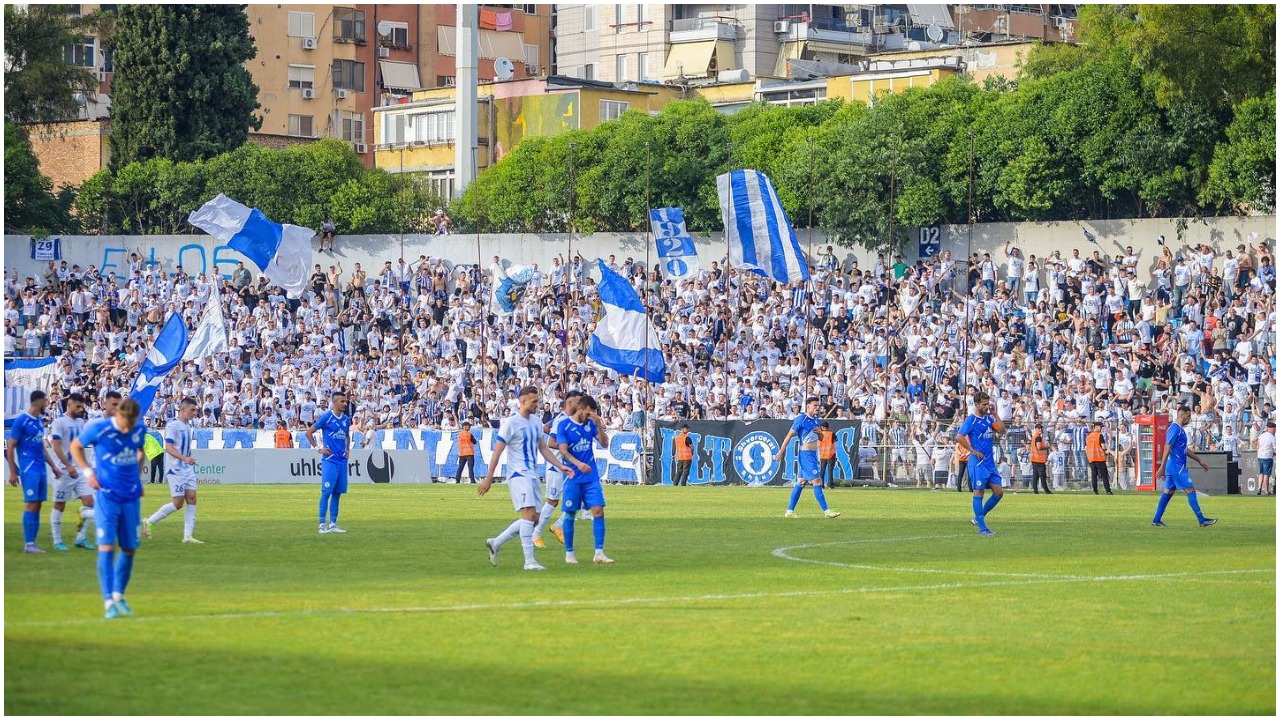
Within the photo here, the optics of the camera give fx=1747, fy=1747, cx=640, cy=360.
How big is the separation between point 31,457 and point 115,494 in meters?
7.40

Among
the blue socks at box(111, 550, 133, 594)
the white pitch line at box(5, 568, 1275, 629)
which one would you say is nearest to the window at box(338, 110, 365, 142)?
the white pitch line at box(5, 568, 1275, 629)

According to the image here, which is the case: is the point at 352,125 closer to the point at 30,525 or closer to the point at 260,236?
the point at 260,236

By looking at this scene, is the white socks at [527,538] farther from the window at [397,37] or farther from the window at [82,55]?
the window at [397,37]

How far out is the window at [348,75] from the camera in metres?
90.8

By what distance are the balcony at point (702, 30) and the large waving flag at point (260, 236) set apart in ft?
137

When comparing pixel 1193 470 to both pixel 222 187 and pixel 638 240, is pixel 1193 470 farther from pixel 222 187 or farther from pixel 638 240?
pixel 222 187

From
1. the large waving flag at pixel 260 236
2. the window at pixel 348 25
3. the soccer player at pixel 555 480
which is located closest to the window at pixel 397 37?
the window at pixel 348 25

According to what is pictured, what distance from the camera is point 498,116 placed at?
3204 inches

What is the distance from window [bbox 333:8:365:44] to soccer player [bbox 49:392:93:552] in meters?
71.4

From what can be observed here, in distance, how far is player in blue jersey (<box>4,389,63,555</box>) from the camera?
2050cm

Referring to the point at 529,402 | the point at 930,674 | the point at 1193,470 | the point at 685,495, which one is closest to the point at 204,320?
the point at 685,495

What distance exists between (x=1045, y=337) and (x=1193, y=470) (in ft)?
21.4

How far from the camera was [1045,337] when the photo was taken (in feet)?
144

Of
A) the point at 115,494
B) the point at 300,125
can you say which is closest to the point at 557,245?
the point at 300,125
